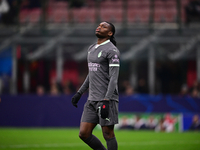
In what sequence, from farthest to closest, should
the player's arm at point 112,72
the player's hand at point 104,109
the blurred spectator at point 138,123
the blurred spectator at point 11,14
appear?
the blurred spectator at point 11,14
the blurred spectator at point 138,123
the player's arm at point 112,72
the player's hand at point 104,109

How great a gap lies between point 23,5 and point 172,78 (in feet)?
24.1

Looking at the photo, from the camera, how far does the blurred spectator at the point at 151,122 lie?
13.2 m

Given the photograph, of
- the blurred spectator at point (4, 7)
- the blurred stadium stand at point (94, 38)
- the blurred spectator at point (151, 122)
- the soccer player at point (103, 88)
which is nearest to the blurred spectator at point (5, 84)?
the blurred stadium stand at point (94, 38)

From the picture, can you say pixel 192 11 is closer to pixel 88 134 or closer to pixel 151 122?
pixel 151 122

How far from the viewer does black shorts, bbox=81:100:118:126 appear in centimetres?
511

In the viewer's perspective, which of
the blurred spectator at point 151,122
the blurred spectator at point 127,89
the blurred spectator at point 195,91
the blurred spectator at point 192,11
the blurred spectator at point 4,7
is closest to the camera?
the blurred spectator at point 151,122

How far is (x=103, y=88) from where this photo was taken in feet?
17.2

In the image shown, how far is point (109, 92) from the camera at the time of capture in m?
5.06

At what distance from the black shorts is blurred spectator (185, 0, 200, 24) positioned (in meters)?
13.1

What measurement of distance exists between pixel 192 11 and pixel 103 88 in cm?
1322

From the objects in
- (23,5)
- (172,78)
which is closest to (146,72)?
(172,78)

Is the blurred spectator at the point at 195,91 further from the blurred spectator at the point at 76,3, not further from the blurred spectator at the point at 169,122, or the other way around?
the blurred spectator at the point at 76,3

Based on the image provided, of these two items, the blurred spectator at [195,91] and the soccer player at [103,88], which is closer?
the soccer player at [103,88]

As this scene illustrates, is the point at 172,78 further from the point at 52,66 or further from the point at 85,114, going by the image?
the point at 85,114
